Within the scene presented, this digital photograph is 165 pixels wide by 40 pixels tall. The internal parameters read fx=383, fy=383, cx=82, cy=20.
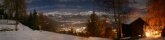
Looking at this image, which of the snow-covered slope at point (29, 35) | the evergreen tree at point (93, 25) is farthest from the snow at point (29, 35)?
the evergreen tree at point (93, 25)

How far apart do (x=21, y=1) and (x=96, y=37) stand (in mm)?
2277

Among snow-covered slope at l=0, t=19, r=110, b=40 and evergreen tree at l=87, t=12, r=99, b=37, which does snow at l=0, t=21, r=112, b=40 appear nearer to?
snow-covered slope at l=0, t=19, r=110, b=40

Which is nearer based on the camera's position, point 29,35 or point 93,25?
point 29,35

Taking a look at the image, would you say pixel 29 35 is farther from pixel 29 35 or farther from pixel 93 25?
pixel 93 25

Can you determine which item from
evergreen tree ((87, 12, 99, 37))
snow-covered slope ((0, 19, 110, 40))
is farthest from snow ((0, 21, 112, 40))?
evergreen tree ((87, 12, 99, 37))

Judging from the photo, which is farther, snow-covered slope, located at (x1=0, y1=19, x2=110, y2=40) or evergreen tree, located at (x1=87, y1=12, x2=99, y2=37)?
evergreen tree, located at (x1=87, y1=12, x2=99, y2=37)

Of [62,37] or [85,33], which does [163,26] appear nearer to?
[85,33]

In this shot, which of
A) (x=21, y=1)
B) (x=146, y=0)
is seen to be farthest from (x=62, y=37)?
(x=146, y=0)

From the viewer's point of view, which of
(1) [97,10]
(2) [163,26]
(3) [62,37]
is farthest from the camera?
(2) [163,26]

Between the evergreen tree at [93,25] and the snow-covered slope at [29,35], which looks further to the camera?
the evergreen tree at [93,25]

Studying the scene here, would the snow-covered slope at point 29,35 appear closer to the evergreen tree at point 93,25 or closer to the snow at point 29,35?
the snow at point 29,35

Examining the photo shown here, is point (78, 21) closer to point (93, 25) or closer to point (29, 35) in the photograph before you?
point (93, 25)

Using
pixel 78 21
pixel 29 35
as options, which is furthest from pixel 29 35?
pixel 78 21

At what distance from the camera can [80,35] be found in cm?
1063
